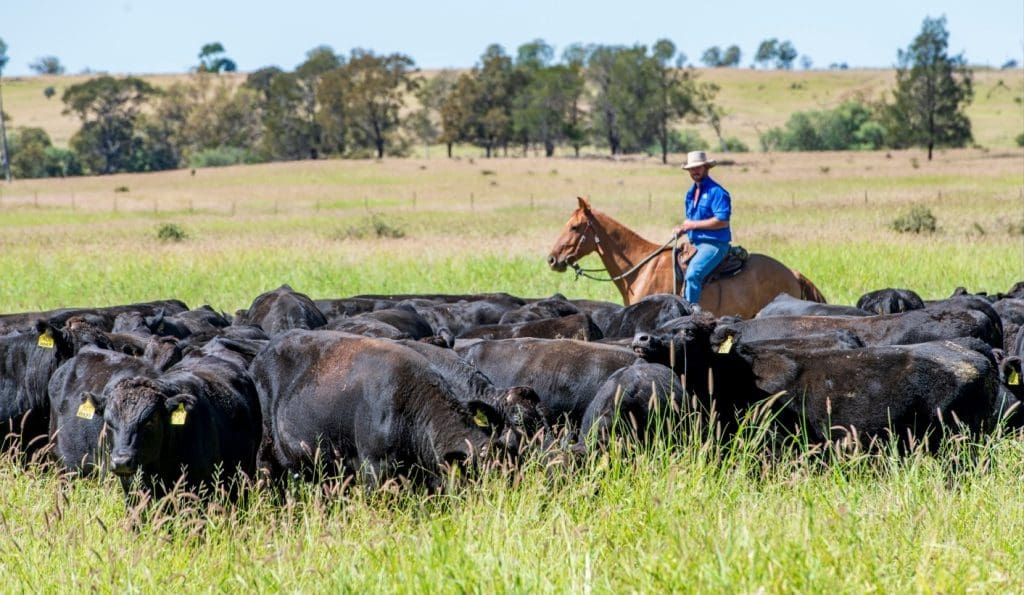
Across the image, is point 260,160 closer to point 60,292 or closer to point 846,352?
point 60,292

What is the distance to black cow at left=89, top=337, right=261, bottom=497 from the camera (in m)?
6.97

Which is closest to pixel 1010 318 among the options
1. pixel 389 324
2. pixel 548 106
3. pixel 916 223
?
pixel 389 324

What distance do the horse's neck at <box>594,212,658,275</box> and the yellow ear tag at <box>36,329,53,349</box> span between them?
7661 millimetres

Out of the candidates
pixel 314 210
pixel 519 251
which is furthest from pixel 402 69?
pixel 519 251

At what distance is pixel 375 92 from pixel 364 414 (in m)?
81.3

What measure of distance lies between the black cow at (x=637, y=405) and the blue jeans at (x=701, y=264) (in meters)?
5.92

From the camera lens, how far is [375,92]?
Answer: 8731 centimetres

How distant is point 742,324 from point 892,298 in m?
2.51

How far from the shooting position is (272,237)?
1234 inches

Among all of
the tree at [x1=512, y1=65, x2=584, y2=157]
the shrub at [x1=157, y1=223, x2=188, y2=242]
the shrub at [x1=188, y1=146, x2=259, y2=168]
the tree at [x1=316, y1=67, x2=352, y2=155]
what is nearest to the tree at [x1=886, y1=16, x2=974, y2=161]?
the tree at [x1=512, y1=65, x2=584, y2=157]

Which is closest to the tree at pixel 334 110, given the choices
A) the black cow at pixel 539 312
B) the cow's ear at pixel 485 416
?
the black cow at pixel 539 312

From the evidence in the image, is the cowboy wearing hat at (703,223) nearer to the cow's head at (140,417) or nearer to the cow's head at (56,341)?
the cow's head at (56,341)

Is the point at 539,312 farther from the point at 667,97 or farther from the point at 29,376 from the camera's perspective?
the point at 667,97

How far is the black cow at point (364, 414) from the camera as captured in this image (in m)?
7.71
